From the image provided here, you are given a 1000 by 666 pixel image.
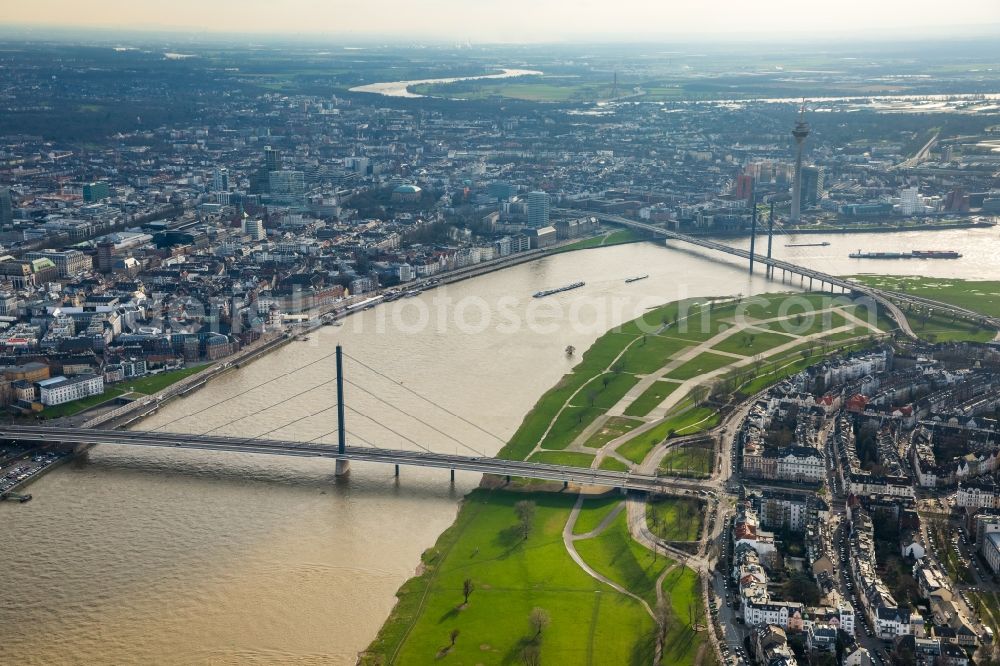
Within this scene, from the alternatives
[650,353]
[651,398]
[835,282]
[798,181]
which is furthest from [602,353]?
[798,181]

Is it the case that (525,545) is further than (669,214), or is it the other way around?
(669,214)

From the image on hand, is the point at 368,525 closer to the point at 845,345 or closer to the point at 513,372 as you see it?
the point at 513,372

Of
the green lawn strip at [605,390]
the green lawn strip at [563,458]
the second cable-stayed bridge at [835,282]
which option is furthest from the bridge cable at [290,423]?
the second cable-stayed bridge at [835,282]

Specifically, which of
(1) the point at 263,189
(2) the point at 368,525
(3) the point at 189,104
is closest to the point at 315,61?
(3) the point at 189,104

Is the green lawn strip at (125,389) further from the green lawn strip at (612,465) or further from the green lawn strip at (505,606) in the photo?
the green lawn strip at (612,465)

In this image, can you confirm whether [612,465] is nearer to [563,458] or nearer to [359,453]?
[563,458]

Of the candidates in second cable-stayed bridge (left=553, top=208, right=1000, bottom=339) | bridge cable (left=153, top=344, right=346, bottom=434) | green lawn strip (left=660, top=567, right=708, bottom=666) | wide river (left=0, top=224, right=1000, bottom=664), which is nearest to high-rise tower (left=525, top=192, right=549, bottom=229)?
second cable-stayed bridge (left=553, top=208, right=1000, bottom=339)
